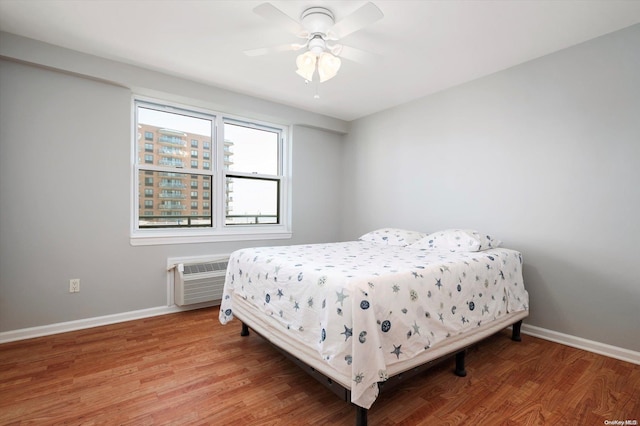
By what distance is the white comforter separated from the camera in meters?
1.38

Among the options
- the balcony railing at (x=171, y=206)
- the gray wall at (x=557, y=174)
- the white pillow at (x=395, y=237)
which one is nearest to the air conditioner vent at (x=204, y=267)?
the balcony railing at (x=171, y=206)

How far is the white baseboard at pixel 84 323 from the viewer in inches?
95.6

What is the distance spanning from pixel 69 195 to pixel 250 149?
194 cm

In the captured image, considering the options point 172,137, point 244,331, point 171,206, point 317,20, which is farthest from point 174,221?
point 317,20

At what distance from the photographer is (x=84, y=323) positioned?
2.69 metres

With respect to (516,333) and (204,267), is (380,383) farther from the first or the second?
(204,267)

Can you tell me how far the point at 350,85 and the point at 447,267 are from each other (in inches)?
87.7

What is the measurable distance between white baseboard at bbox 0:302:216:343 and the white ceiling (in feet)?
7.85

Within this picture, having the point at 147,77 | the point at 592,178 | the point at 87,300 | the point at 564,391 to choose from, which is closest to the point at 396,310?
the point at 564,391

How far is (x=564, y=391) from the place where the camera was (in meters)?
1.79

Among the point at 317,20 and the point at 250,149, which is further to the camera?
the point at 250,149

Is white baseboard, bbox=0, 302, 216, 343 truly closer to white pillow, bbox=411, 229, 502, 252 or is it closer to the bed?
the bed

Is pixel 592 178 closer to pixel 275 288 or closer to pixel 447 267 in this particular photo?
pixel 447 267

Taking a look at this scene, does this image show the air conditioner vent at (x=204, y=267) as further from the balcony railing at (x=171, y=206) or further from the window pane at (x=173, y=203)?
the balcony railing at (x=171, y=206)
